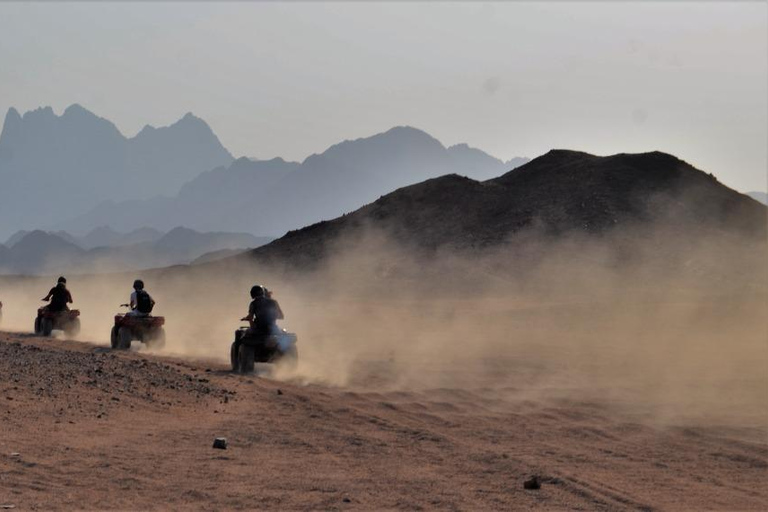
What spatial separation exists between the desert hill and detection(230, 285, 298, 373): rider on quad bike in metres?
64.8

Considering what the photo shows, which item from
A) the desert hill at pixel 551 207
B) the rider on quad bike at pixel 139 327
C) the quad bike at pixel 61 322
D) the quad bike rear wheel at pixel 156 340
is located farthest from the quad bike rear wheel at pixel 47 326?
the desert hill at pixel 551 207

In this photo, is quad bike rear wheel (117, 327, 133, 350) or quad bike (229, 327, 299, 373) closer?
quad bike (229, 327, 299, 373)

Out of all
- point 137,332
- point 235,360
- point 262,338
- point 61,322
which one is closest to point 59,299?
point 61,322

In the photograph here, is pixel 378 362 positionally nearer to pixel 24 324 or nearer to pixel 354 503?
pixel 354 503

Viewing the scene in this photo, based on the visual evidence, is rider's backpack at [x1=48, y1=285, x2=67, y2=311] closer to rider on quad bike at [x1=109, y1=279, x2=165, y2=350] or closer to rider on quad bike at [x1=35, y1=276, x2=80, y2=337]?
rider on quad bike at [x1=35, y1=276, x2=80, y2=337]

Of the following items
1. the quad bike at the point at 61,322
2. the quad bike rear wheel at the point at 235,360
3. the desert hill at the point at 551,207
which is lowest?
the quad bike rear wheel at the point at 235,360

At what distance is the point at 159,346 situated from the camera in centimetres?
2775

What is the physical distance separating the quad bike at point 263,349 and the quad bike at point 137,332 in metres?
6.24

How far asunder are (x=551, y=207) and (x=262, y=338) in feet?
244

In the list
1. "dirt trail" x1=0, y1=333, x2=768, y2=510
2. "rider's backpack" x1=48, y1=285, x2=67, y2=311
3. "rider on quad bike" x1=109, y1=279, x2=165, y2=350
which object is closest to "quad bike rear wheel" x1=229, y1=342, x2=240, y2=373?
"dirt trail" x1=0, y1=333, x2=768, y2=510

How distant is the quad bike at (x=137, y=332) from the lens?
27.4m

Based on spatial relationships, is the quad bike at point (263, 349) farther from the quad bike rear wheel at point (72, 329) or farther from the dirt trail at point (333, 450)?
the quad bike rear wheel at point (72, 329)

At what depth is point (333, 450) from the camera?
13984 mm

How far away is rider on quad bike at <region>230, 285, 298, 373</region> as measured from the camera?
21.7 m
